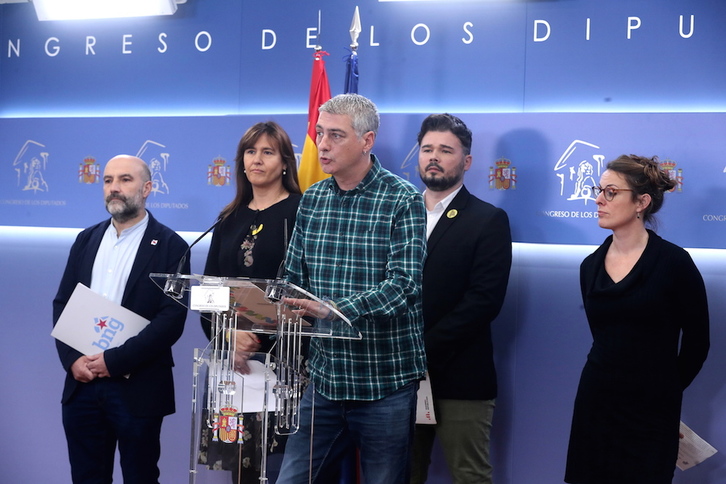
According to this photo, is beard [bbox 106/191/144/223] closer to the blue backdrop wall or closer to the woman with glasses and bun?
the blue backdrop wall

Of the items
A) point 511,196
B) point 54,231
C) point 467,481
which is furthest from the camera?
point 54,231

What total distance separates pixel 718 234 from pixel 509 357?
3.62 ft

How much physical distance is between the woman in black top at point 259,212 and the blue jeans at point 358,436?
63 centimetres

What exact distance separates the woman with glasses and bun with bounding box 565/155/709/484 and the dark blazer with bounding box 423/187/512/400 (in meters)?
0.44

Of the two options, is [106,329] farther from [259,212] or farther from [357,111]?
[357,111]

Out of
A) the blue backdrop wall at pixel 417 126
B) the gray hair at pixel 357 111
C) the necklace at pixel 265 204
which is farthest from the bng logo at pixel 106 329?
the gray hair at pixel 357 111

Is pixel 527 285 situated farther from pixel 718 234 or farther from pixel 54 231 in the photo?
pixel 54 231

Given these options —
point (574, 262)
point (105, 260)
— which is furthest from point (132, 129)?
point (574, 262)

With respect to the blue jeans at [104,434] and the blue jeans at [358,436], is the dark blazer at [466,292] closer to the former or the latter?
the blue jeans at [358,436]

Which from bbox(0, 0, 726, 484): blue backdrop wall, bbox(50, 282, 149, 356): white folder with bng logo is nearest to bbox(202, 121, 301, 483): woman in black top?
bbox(50, 282, 149, 356): white folder with bng logo

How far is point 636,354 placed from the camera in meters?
2.97

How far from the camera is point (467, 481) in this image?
11.3 feet

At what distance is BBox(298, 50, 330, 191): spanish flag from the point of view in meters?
3.86

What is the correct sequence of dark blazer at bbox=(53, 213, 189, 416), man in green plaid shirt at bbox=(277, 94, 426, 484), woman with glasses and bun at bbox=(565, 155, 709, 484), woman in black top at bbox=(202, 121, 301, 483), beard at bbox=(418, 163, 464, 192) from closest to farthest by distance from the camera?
man in green plaid shirt at bbox=(277, 94, 426, 484), woman with glasses and bun at bbox=(565, 155, 709, 484), woman in black top at bbox=(202, 121, 301, 483), dark blazer at bbox=(53, 213, 189, 416), beard at bbox=(418, 163, 464, 192)
